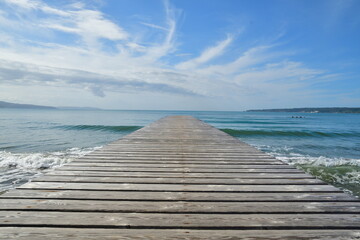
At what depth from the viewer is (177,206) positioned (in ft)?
6.56

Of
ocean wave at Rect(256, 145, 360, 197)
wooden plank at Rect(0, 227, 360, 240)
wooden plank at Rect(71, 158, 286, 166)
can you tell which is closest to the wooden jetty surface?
wooden plank at Rect(0, 227, 360, 240)

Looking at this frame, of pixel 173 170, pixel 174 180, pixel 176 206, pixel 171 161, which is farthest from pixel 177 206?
pixel 171 161

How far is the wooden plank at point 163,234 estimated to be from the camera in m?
1.54

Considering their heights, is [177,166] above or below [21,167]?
above

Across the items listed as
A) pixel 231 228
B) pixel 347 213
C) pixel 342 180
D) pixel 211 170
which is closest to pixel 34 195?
pixel 231 228

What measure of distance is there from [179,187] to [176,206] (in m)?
0.52

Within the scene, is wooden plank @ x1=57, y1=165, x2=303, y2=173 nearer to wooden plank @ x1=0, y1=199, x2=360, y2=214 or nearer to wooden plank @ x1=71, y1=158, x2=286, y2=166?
wooden plank @ x1=71, y1=158, x2=286, y2=166

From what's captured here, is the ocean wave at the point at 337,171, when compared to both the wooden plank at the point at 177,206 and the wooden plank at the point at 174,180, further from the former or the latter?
the wooden plank at the point at 177,206

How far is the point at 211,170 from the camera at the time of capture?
10.8 ft

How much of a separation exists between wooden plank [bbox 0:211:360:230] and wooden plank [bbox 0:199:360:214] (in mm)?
73

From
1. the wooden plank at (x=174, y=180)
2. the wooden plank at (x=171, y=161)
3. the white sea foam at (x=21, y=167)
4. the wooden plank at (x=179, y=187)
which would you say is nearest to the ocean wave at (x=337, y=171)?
the wooden plank at (x=171, y=161)

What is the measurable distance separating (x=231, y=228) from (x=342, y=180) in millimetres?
6921

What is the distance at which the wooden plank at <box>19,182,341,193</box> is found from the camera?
2420 mm

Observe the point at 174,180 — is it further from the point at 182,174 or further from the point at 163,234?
the point at 163,234
